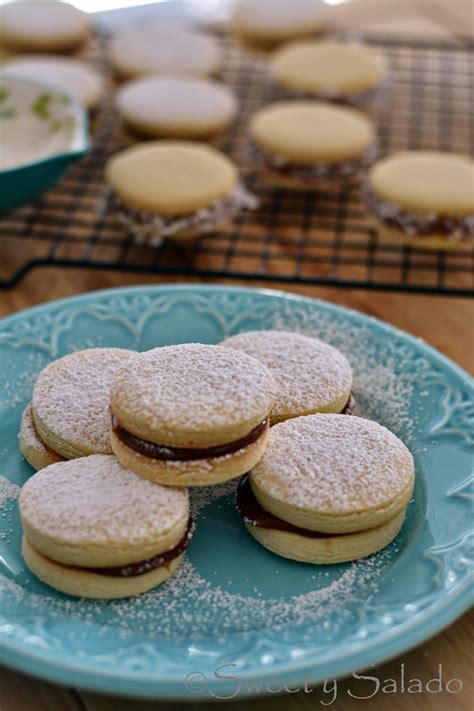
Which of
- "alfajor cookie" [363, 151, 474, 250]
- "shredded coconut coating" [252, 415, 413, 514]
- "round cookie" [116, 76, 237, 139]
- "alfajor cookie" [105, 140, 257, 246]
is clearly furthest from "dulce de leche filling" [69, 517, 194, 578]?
"round cookie" [116, 76, 237, 139]

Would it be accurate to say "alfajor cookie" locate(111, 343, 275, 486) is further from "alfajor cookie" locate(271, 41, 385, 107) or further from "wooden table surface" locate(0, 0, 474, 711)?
"alfajor cookie" locate(271, 41, 385, 107)

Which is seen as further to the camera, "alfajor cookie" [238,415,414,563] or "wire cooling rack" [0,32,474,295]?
"wire cooling rack" [0,32,474,295]

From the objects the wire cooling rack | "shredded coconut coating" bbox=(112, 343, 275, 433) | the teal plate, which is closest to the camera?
the teal plate

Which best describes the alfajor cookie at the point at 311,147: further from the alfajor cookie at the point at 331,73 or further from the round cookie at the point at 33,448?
the round cookie at the point at 33,448

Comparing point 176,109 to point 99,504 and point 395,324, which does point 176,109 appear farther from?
point 99,504

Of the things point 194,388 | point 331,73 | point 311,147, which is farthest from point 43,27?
point 194,388

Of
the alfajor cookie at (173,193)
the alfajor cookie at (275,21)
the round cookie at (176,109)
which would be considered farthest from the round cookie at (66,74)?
the alfajor cookie at (275,21)
